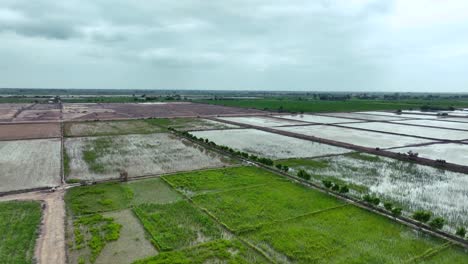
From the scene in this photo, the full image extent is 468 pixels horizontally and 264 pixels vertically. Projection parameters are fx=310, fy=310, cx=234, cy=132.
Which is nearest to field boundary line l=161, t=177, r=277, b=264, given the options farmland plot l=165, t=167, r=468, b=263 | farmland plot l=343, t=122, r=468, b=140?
farmland plot l=165, t=167, r=468, b=263

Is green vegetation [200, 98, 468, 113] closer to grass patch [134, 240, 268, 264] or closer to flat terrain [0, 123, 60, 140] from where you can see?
flat terrain [0, 123, 60, 140]

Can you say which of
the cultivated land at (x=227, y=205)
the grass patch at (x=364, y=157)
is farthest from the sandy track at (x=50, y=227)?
the grass patch at (x=364, y=157)

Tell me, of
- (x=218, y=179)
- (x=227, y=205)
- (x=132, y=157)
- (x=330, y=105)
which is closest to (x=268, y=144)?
(x=218, y=179)

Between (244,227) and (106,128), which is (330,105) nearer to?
(106,128)

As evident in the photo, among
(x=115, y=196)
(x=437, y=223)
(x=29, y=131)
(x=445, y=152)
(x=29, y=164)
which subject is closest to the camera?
(x=437, y=223)

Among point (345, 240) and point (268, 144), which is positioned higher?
point (268, 144)

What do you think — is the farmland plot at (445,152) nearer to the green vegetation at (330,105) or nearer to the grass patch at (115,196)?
the grass patch at (115,196)

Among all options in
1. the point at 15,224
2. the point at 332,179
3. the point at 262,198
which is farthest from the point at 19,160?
the point at 332,179
